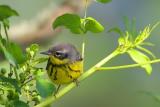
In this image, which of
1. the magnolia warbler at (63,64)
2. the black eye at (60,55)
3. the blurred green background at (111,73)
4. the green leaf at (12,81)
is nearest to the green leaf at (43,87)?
the green leaf at (12,81)

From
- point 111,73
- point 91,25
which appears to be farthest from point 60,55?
point 111,73

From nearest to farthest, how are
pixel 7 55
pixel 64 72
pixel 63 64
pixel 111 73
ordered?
pixel 7 55 < pixel 64 72 < pixel 63 64 < pixel 111 73

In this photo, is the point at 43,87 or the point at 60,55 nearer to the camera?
the point at 43,87

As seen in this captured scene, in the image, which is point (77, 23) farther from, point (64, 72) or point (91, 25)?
point (64, 72)

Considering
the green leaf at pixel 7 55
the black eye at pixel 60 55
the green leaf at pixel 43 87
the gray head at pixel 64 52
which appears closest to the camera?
the green leaf at pixel 7 55

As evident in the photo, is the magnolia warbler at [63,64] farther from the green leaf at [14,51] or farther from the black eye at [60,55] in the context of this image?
the green leaf at [14,51]

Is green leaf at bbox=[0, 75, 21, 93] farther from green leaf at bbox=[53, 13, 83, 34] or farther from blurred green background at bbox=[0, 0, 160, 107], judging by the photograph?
blurred green background at bbox=[0, 0, 160, 107]

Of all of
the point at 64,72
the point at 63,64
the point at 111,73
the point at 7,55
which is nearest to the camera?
the point at 7,55

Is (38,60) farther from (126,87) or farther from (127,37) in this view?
(126,87)
